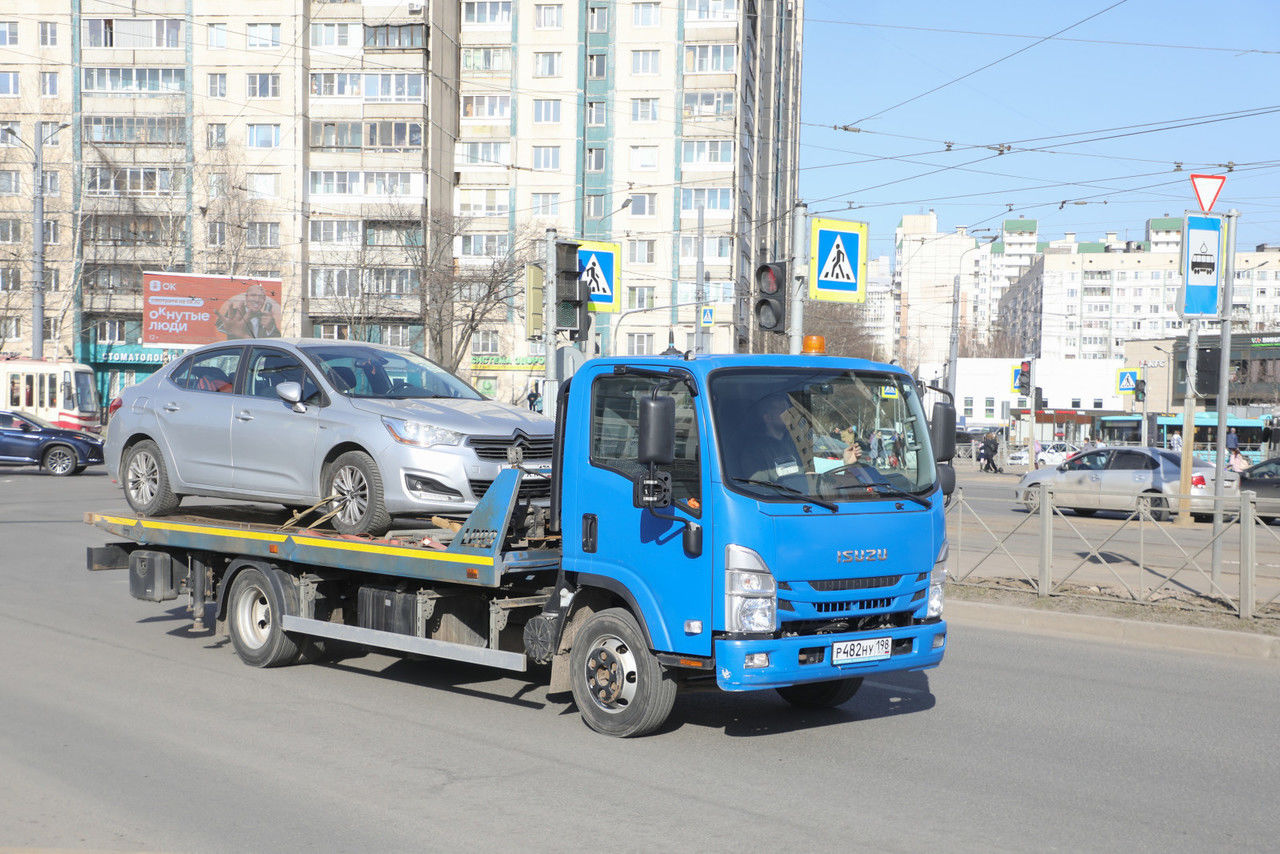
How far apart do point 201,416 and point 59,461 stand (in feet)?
76.5

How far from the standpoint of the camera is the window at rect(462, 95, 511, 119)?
68.0m

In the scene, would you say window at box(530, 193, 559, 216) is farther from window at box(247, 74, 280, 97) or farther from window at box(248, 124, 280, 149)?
window at box(247, 74, 280, 97)

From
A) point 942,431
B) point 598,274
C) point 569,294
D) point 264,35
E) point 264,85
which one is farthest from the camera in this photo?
point 264,85

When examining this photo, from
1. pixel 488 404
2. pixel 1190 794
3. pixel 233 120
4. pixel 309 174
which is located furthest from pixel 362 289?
pixel 1190 794

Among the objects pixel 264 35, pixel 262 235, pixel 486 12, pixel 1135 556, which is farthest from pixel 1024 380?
pixel 264 35

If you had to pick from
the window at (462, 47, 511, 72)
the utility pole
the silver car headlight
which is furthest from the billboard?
the silver car headlight

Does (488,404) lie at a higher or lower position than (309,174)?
lower

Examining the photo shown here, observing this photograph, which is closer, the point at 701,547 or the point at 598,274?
A: the point at 701,547

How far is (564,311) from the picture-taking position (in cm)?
1416

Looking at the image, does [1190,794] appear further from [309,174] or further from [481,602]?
[309,174]

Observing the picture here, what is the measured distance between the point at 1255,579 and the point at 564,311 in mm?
7653

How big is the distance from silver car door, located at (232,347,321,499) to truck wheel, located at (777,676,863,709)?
146 inches

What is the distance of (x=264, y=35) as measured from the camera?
62625 mm

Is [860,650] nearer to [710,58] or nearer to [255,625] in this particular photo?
[255,625]
